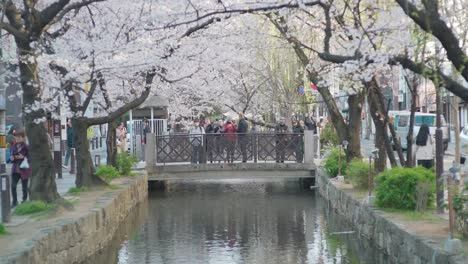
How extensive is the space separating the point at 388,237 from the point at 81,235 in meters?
5.13

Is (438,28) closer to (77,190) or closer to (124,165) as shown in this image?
(77,190)

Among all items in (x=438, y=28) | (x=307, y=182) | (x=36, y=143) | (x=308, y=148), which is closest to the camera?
(x=438, y=28)

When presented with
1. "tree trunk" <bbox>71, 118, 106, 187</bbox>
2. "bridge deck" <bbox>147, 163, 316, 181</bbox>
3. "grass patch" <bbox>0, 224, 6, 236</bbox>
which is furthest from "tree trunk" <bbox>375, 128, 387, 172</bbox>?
"grass patch" <bbox>0, 224, 6, 236</bbox>

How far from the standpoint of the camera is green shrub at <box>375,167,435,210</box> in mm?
13414

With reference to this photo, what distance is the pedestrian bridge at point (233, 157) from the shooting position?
2620cm

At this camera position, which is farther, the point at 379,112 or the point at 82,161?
the point at 82,161

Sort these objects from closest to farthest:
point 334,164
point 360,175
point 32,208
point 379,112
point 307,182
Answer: point 32,208 → point 379,112 → point 360,175 → point 334,164 → point 307,182

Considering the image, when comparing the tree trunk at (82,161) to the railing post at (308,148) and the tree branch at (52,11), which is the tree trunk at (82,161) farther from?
the railing post at (308,148)

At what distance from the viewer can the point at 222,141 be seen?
26875mm

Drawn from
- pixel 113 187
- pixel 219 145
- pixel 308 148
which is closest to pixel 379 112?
pixel 113 187

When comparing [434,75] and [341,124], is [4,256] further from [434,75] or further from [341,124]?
[341,124]

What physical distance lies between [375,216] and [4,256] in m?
6.78

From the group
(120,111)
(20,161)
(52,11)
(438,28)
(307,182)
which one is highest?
(52,11)

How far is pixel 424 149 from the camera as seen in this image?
19219 mm
